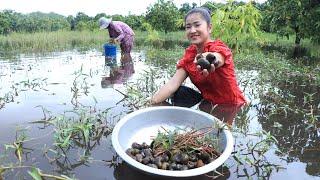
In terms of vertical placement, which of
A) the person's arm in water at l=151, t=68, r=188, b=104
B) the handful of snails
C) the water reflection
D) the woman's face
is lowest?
the water reflection

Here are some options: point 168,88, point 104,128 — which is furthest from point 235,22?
point 104,128

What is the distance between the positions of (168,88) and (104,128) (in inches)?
32.0

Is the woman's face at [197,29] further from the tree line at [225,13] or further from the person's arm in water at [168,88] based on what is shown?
the tree line at [225,13]

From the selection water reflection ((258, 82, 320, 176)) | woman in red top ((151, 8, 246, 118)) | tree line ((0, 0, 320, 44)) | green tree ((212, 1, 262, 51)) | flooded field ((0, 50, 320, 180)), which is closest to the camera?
flooded field ((0, 50, 320, 180))

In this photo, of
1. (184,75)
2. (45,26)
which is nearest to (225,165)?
(184,75)

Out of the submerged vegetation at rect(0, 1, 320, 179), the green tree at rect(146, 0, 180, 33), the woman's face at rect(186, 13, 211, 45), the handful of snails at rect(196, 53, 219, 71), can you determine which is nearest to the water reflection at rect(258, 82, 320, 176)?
the submerged vegetation at rect(0, 1, 320, 179)

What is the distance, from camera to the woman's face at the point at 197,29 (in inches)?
142

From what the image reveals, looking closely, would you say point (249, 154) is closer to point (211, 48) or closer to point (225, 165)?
point (225, 165)

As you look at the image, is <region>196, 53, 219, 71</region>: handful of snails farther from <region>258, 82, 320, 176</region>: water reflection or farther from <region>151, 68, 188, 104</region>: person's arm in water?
<region>258, 82, 320, 176</region>: water reflection

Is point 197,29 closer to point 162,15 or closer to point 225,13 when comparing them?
point 225,13

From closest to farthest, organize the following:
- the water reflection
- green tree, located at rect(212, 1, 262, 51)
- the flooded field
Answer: the flooded field
the water reflection
green tree, located at rect(212, 1, 262, 51)

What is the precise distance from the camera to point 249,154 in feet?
10.4

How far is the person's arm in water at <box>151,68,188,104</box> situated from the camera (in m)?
3.89

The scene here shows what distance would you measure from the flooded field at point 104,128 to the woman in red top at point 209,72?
21cm
